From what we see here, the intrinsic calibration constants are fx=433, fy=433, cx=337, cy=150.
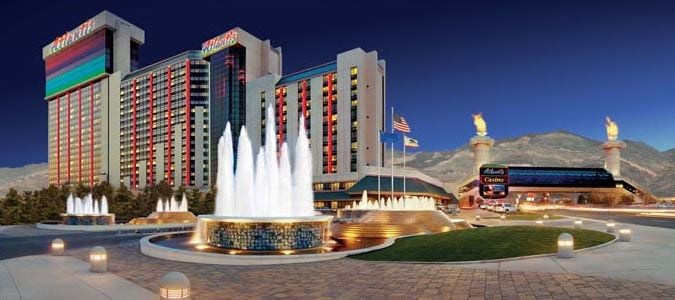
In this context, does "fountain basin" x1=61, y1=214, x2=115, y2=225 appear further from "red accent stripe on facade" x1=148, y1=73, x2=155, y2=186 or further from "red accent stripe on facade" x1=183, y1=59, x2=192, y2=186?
"red accent stripe on facade" x1=148, y1=73, x2=155, y2=186

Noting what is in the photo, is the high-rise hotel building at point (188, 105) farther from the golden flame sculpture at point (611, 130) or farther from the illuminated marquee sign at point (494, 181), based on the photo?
the golden flame sculpture at point (611, 130)

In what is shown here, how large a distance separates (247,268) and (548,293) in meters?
9.58

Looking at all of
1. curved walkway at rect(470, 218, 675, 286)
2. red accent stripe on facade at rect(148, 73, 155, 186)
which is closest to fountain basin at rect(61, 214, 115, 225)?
curved walkway at rect(470, 218, 675, 286)

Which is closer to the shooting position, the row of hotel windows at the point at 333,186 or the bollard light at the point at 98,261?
the bollard light at the point at 98,261

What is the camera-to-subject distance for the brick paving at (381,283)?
10148 millimetres

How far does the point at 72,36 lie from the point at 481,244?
598 ft

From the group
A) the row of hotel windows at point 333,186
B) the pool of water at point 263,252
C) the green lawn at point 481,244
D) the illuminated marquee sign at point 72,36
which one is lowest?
the row of hotel windows at point 333,186

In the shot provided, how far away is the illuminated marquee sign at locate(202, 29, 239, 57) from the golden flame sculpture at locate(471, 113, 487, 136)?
68323mm

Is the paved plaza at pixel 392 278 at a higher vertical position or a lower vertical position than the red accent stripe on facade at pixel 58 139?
lower

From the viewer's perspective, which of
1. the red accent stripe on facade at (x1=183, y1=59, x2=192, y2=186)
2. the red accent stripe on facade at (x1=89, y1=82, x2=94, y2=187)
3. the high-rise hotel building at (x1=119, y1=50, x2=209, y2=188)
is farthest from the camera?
the red accent stripe on facade at (x1=89, y1=82, x2=94, y2=187)

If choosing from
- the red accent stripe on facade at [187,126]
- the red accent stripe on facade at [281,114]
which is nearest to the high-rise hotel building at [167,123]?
the red accent stripe on facade at [187,126]

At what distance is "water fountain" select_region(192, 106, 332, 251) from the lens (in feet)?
60.7

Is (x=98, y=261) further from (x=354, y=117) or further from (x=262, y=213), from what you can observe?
(x=354, y=117)

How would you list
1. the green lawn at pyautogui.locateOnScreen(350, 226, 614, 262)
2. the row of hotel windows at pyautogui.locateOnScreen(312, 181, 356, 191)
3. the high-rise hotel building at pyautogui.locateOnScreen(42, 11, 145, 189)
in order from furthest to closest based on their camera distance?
the high-rise hotel building at pyautogui.locateOnScreen(42, 11, 145, 189) < the row of hotel windows at pyautogui.locateOnScreen(312, 181, 356, 191) < the green lawn at pyautogui.locateOnScreen(350, 226, 614, 262)
